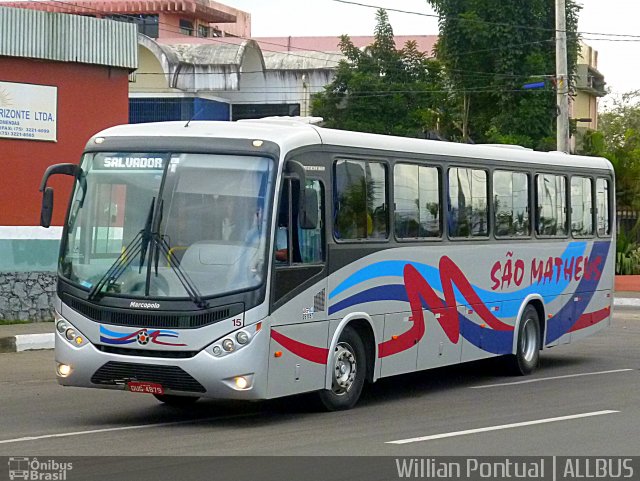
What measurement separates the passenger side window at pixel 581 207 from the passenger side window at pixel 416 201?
4.10m

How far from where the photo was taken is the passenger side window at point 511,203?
53.0 ft

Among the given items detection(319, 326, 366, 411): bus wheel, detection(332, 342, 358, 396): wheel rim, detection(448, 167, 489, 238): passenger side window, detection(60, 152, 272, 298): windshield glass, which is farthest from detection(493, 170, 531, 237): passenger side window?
detection(60, 152, 272, 298): windshield glass

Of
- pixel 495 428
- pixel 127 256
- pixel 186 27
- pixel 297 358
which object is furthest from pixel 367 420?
pixel 186 27

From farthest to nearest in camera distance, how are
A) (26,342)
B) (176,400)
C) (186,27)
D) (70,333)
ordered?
1. (186,27)
2. (26,342)
3. (176,400)
4. (70,333)

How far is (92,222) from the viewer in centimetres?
1203

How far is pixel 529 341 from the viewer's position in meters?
17.2

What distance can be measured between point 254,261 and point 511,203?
5899 mm

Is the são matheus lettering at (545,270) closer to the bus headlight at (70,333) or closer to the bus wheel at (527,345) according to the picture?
the bus wheel at (527,345)

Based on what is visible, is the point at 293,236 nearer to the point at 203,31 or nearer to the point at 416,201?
the point at 416,201

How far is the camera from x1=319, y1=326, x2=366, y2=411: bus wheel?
12664mm

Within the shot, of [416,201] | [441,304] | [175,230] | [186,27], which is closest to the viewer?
[175,230]

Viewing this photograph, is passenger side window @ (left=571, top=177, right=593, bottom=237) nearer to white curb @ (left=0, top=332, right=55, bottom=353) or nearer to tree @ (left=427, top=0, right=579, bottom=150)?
white curb @ (left=0, top=332, right=55, bottom=353)
